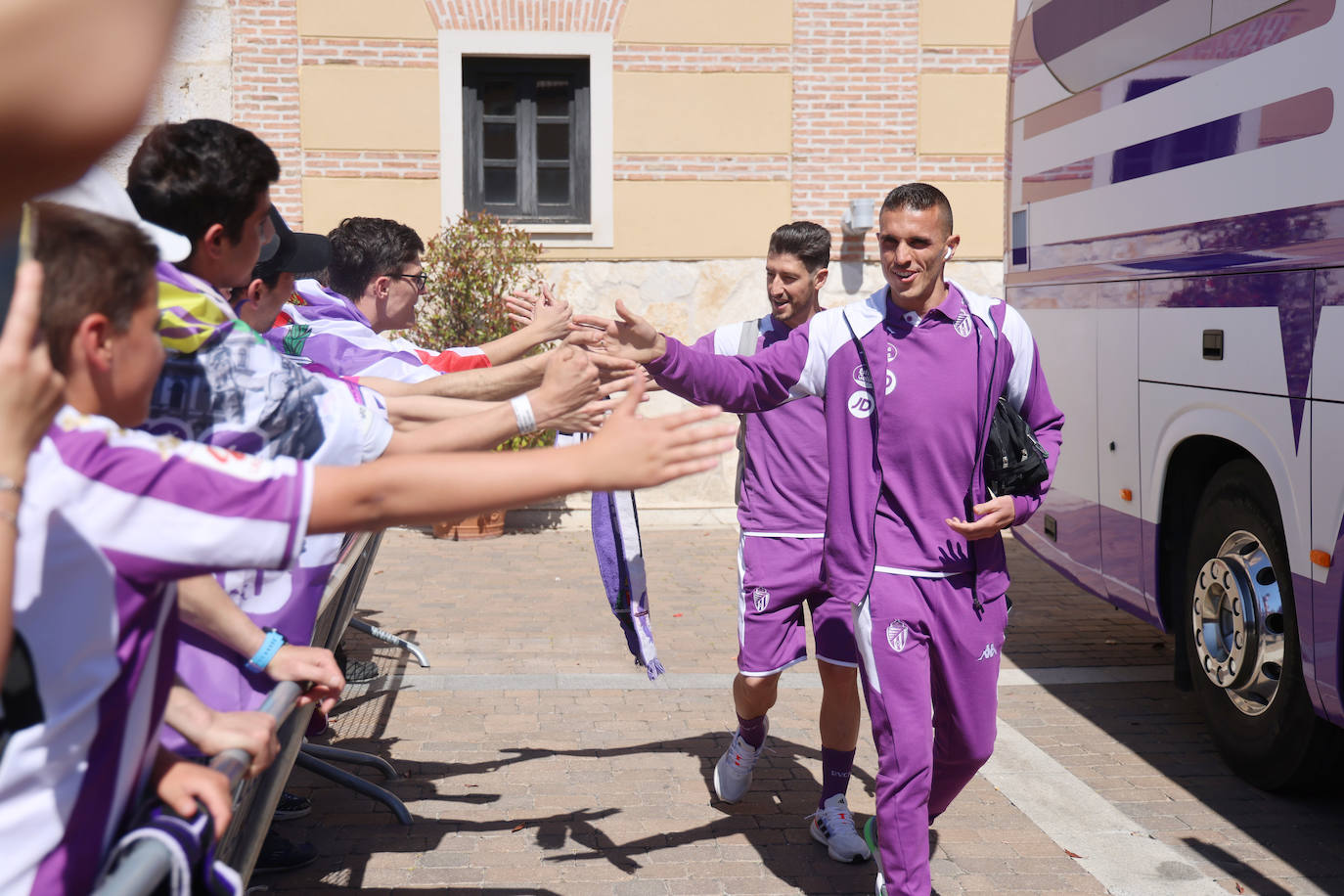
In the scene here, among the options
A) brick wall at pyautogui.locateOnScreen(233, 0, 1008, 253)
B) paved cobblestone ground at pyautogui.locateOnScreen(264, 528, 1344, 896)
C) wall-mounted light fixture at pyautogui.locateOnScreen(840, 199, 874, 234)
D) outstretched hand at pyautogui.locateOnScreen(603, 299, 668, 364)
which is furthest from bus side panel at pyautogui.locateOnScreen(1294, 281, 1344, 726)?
brick wall at pyautogui.locateOnScreen(233, 0, 1008, 253)

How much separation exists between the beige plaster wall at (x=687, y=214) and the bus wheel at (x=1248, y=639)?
24.4ft

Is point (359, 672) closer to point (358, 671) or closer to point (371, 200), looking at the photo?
point (358, 671)

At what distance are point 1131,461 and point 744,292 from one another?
6727 mm

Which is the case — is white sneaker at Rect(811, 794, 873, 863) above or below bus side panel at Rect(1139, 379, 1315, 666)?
below

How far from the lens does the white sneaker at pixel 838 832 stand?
4445mm

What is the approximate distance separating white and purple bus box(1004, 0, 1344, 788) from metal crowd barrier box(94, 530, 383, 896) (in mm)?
3532

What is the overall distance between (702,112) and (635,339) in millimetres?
8754

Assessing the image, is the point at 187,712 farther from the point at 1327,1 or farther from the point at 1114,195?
the point at 1114,195

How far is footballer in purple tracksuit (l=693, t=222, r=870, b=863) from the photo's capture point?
4.62 meters

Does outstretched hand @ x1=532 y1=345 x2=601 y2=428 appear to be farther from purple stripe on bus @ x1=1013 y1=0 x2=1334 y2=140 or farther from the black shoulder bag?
purple stripe on bus @ x1=1013 y1=0 x2=1334 y2=140

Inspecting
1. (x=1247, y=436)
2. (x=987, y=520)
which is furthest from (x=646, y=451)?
(x=1247, y=436)

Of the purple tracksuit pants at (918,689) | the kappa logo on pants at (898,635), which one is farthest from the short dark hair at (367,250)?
the kappa logo on pants at (898,635)

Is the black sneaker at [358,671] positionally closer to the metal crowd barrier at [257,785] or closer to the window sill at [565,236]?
the metal crowd barrier at [257,785]

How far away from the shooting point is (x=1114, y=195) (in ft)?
19.7
